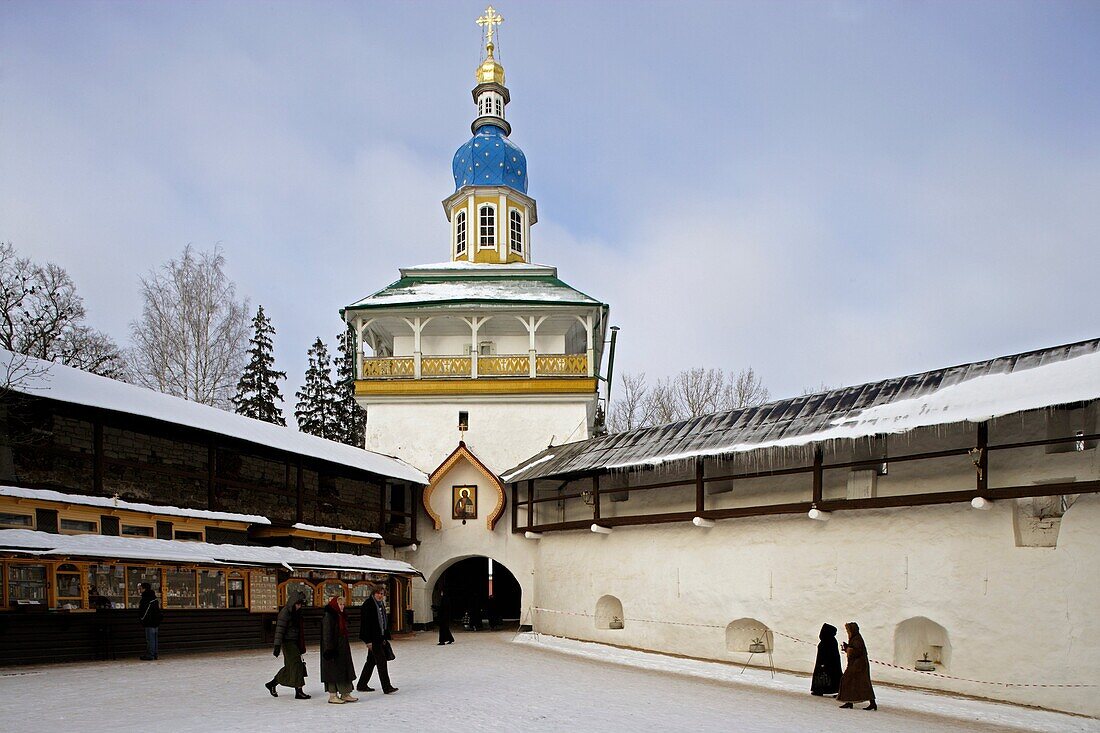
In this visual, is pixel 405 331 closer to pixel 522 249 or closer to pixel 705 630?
pixel 522 249

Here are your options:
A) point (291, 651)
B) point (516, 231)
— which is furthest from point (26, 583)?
point (516, 231)

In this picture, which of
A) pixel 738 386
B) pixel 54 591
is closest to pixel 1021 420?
pixel 54 591

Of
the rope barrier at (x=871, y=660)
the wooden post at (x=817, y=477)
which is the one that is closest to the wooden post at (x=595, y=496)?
the rope barrier at (x=871, y=660)

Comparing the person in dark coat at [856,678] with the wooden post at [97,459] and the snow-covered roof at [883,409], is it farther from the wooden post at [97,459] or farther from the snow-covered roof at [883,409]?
the wooden post at [97,459]

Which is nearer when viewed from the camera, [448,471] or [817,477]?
[817,477]

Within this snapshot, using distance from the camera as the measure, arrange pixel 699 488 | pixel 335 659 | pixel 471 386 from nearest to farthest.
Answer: pixel 335 659 < pixel 699 488 < pixel 471 386

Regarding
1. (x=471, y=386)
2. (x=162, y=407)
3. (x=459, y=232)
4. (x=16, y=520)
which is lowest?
(x=16, y=520)

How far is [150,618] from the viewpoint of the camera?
12938 millimetres

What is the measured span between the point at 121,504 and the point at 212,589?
2.13m

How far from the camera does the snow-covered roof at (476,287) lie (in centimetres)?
2489

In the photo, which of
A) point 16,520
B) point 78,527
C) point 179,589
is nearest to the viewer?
point 16,520

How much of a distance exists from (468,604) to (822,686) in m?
16.8

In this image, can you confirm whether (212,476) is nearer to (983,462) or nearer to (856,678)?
(856,678)

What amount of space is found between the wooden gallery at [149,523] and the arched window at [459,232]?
1085cm
